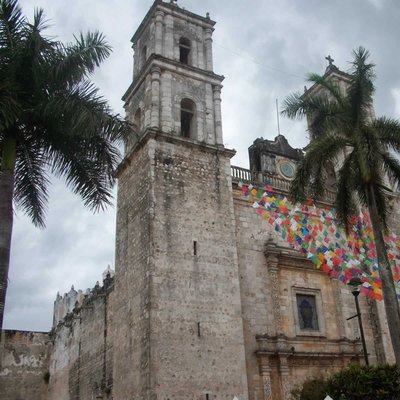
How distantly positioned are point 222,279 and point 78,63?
8075 millimetres

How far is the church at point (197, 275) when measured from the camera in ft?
48.1

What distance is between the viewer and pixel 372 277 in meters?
18.7

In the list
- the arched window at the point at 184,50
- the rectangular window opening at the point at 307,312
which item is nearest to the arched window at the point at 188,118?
the arched window at the point at 184,50

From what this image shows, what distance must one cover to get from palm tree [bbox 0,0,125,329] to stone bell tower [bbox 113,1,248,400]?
2009 mm

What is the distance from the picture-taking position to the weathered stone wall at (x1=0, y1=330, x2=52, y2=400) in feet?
84.4

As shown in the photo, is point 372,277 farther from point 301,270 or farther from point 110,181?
point 110,181

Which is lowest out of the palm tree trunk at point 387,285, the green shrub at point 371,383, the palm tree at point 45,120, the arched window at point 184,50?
the green shrub at point 371,383

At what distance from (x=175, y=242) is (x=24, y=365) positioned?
15052 mm

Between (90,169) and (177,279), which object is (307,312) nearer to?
(177,279)

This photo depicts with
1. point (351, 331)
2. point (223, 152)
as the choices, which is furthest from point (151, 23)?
point (351, 331)

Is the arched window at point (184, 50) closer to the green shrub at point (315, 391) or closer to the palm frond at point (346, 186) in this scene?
the palm frond at point (346, 186)

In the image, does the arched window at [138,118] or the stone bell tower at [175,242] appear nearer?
the stone bell tower at [175,242]

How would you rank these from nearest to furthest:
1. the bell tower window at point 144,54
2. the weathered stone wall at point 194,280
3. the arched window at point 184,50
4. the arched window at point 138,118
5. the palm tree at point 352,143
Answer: the palm tree at point 352,143 → the weathered stone wall at point 194,280 → the arched window at point 138,118 → the arched window at point 184,50 → the bell tower window at point 144,54

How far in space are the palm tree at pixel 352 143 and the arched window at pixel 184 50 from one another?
7324 millimetres
